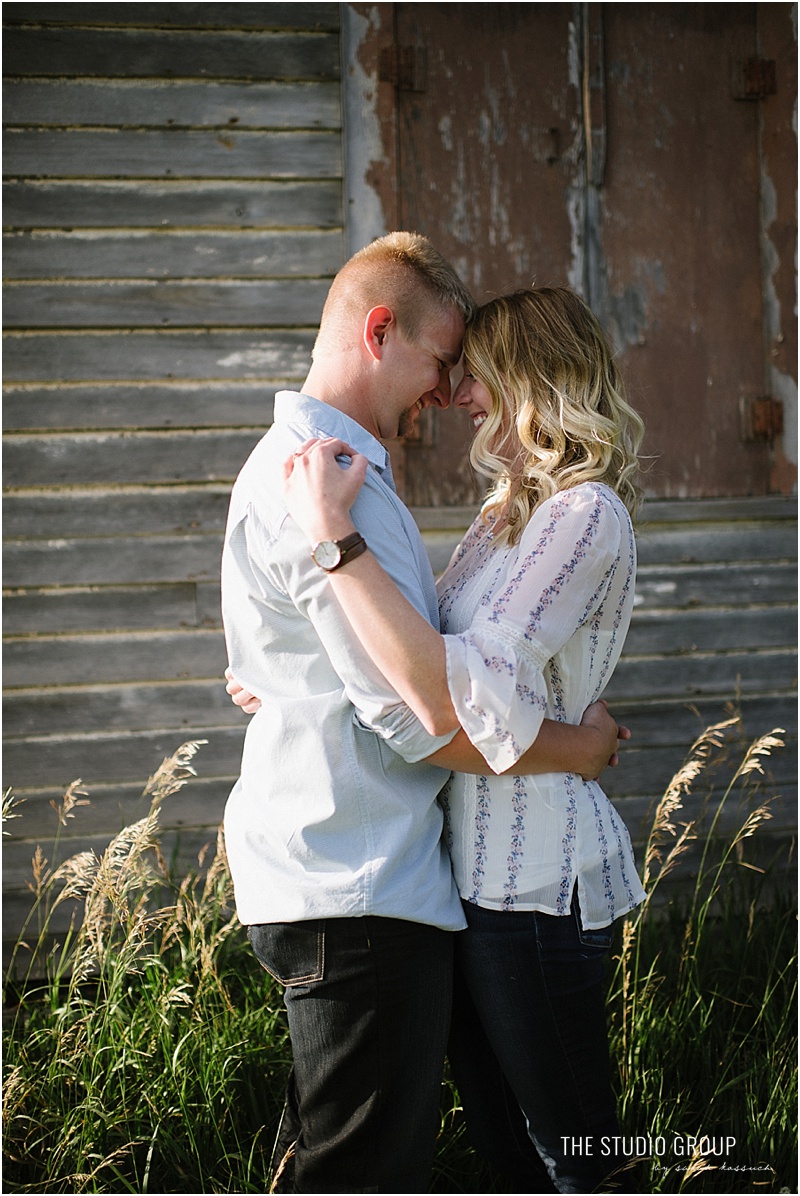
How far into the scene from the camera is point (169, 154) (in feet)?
11.3

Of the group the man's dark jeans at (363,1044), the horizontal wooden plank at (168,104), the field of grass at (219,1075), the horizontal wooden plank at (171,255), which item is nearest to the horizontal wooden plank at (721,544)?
the field of grass at (219,1075)

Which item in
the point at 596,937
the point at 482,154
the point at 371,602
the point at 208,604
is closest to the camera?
the point at 371,602

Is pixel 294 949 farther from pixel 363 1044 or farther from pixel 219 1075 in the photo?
pixel 219 1075

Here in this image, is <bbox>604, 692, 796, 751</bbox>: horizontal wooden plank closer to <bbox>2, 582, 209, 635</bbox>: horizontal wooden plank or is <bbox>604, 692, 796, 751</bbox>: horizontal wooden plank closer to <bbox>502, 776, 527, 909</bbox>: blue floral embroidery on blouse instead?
<bbox>2, 582, 209, 635</bbox>: horizontal wooden plank

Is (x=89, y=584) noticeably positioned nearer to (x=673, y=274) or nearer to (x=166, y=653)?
(x=166, y=653)

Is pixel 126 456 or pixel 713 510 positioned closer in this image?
pixel 126 456

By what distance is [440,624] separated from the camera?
6.49ft

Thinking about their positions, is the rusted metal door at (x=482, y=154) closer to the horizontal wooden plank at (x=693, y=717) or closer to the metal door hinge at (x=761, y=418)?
the metal door hinge at (x=761, y=418)

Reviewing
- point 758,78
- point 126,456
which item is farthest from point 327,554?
point 758,78

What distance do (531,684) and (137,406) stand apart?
2349mm

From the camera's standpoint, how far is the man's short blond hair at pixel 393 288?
6.27ft

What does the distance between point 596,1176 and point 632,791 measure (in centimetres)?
211

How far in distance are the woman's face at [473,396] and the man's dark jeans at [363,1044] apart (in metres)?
1.02

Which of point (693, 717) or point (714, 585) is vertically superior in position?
point (714, 585)
